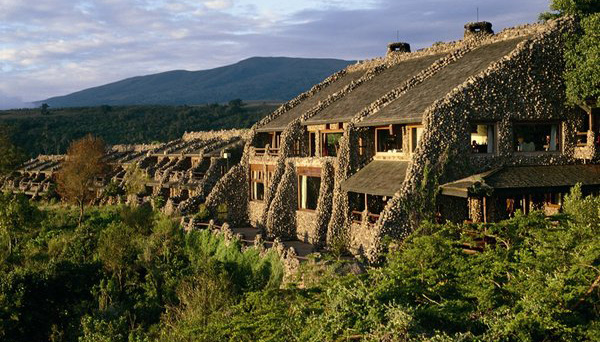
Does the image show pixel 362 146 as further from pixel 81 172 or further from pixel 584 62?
pixel 81 172

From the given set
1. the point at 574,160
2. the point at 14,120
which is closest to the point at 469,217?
the point at 574,160

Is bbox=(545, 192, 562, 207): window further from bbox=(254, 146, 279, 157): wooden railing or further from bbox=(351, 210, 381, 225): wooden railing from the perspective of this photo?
bbox=(254, 146, 279, 157): wooden railing

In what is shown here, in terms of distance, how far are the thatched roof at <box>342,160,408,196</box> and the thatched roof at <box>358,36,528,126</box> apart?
2037 mm

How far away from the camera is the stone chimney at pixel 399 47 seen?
43144 mm

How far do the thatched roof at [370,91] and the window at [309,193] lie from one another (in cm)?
303

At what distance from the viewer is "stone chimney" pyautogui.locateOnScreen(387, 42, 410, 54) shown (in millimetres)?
43144

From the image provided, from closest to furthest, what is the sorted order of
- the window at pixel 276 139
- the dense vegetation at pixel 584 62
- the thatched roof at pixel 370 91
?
1. the dense vegetation at pixel 584 62
2. the thatched roof at pixel 370 91
3. the window at pixel 276 139

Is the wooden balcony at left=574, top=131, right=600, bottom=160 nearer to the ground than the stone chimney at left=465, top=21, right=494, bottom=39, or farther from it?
nearer to the ground

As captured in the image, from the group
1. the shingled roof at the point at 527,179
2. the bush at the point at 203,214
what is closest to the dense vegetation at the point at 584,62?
the shingled roof at the point at 527,179

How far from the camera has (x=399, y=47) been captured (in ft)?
142

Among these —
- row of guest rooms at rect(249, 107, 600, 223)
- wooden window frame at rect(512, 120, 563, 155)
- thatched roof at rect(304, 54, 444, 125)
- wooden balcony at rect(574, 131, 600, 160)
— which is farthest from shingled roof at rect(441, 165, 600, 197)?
thatched roof at rect(304, 54, 444, 125)

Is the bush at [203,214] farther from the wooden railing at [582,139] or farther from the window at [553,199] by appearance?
the wooden railing at [582,139]

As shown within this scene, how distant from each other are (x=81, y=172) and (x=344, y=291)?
4539cm

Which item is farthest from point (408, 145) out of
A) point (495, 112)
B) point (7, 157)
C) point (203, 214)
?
point (7, 157)
